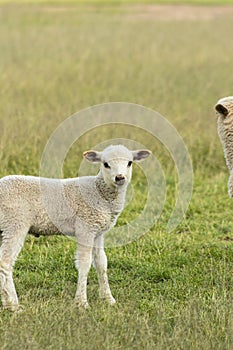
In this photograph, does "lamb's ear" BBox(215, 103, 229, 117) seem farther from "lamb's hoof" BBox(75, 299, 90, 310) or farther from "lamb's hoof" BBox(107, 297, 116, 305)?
"lamb's hoof" BBox(75, 299, 90, 310)

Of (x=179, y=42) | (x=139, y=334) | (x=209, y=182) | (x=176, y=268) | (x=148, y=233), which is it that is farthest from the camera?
(x=179, y=42)

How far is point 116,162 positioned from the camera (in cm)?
559

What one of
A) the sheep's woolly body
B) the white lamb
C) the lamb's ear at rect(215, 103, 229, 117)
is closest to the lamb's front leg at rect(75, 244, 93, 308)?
the white lamb

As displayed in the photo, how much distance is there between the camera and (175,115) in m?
12.3

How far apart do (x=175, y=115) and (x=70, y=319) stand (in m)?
7.31

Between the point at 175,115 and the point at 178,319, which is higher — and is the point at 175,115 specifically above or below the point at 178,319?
above

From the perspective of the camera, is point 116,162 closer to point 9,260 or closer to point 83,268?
point 83,268

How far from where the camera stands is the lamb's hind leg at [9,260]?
224 inches

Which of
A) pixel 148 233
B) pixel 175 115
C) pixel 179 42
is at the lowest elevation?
pixel 148 233

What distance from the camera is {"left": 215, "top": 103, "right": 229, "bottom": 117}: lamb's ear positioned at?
675 centimetres

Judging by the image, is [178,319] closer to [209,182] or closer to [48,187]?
[48,187]

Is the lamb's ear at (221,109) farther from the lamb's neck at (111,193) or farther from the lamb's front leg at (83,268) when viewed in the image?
the lamb's front leg at (83,268)

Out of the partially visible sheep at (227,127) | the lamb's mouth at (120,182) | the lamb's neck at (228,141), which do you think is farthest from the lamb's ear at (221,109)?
the lamb's mouth at (120,182)

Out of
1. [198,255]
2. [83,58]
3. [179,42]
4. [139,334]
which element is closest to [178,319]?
[139,334]
